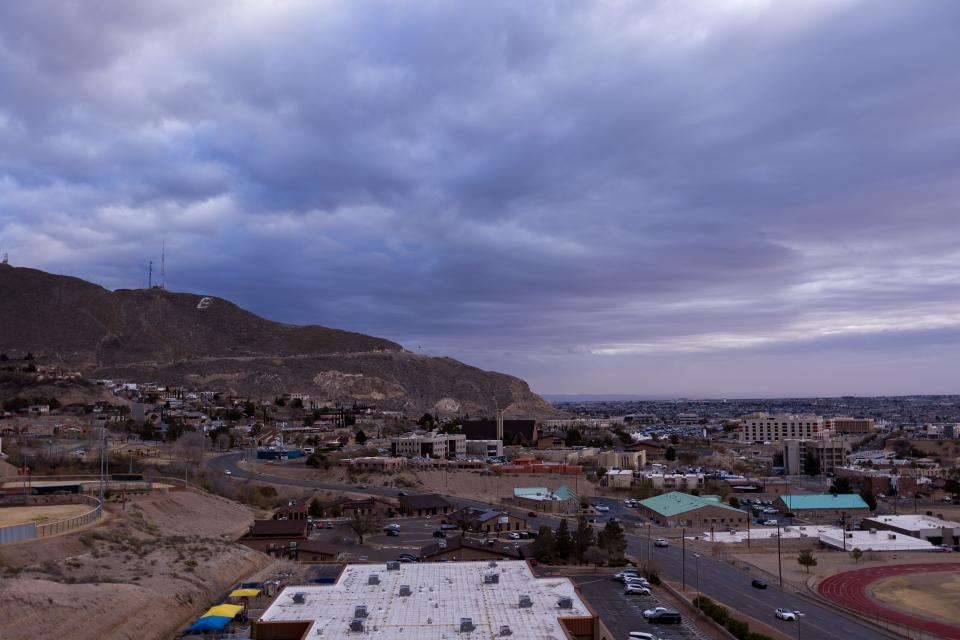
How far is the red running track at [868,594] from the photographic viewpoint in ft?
123

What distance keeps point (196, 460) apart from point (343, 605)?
202ft

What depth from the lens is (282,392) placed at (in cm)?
17312

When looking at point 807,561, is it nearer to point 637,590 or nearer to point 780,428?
point 637,590

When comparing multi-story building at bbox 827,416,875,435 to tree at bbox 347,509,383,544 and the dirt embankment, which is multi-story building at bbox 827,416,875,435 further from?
the dirt embankment

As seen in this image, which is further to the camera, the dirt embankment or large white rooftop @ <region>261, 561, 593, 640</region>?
the dirt embankment

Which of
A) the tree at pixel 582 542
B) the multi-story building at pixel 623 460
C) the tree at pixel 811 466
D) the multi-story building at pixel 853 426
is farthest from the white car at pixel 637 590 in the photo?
the multi-story building at pixel 853 426

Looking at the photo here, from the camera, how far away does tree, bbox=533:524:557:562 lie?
47906 millimetres

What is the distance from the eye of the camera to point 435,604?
27.5 m

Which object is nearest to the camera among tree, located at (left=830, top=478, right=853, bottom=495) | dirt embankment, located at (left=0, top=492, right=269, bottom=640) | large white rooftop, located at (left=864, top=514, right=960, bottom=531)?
dirt embankment, located at (left=0, top=492, right=269, bottom=640)

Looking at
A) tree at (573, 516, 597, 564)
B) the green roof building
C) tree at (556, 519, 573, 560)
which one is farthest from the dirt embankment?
the green roof building

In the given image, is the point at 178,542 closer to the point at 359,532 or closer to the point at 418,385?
the point at 359,532

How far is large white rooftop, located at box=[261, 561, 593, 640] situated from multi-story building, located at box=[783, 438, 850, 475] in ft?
268

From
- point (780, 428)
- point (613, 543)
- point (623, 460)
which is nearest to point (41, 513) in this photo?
point (613, 543)

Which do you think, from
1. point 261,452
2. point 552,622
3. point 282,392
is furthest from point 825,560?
point 282,392
